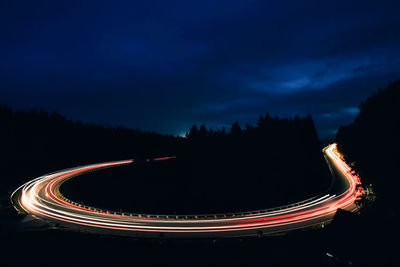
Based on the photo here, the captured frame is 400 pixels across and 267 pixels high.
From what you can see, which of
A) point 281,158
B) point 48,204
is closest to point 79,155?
point 48,204

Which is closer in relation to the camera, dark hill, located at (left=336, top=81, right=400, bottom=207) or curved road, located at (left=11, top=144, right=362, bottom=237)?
dark hill, located at (left=336, top=81, right=400, bottom=207)

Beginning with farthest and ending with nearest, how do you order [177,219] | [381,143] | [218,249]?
1. [177,219]
2. [381,143]
3. [218,249]

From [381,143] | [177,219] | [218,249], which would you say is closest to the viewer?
[218,249]

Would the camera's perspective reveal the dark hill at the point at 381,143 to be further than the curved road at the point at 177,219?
No

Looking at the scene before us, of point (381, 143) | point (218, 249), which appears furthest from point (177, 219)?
point (381, 143)

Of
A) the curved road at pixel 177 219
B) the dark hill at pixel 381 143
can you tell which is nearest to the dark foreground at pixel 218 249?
the curved road at pixel 177 219

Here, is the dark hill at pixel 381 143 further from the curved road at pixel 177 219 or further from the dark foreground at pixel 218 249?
the dark foreground at pixel 218 249

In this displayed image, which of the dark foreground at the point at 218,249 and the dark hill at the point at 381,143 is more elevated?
the dark hill at the point at 381,143

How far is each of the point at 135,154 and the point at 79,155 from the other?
111 ft

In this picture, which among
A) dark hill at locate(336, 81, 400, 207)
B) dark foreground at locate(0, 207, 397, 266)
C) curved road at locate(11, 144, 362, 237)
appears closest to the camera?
dark foreground at locate(0, 207, 397, 266)

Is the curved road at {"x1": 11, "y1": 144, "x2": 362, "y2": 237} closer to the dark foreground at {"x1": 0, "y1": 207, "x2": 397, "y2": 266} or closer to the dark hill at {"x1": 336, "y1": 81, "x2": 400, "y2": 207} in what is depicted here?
the dark foreground at {"x1": 0, "y1": 207, "x2": 397, "y2": 266}

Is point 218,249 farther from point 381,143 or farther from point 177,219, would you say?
point 381,143

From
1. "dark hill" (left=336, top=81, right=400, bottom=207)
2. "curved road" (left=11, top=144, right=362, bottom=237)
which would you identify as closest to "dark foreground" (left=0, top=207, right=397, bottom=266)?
"curved road" (left=11, top=144, right=362, bottom=237)

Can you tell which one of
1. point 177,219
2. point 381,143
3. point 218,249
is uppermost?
point 381,143
